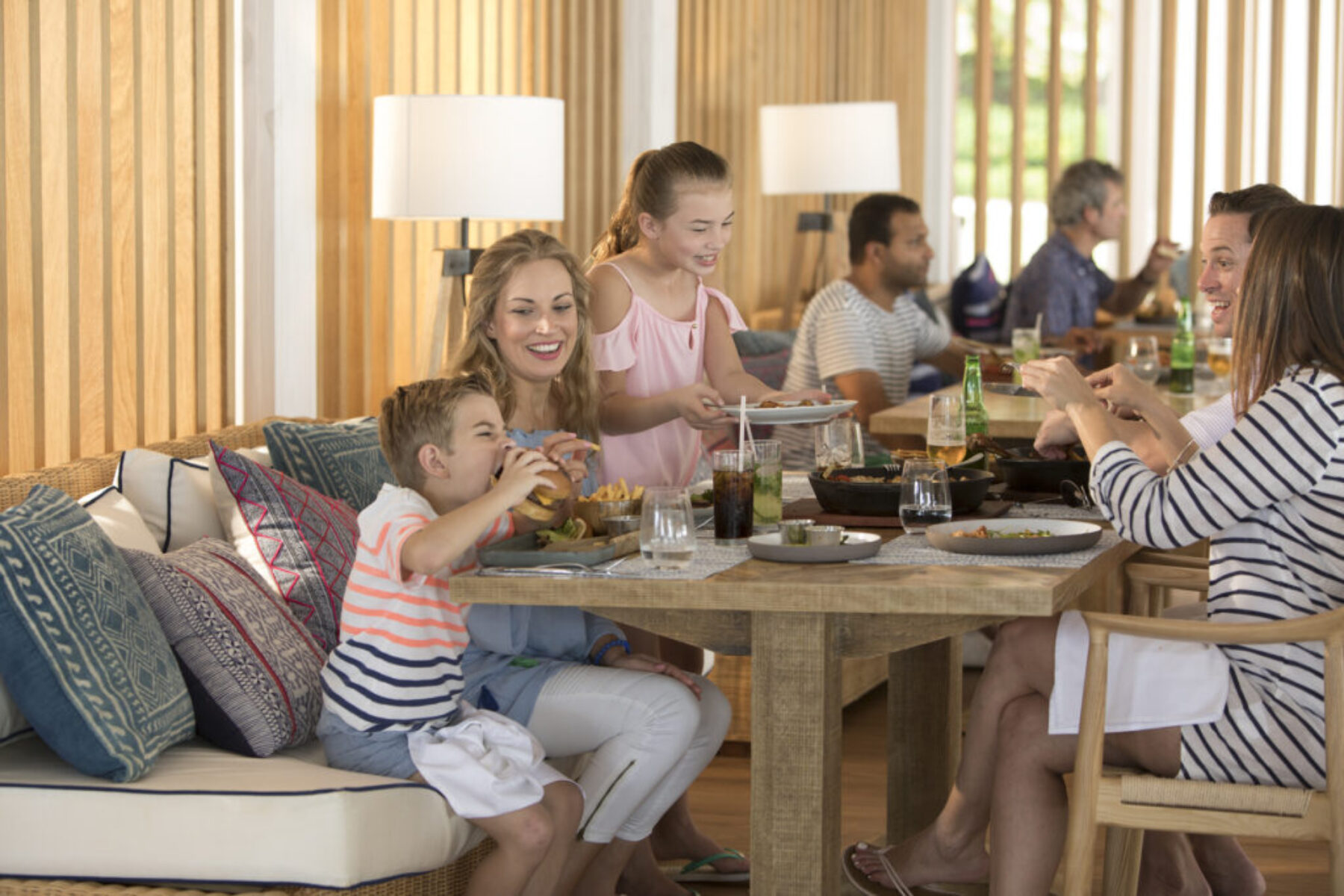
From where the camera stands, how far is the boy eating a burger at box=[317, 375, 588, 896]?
2.17 metres

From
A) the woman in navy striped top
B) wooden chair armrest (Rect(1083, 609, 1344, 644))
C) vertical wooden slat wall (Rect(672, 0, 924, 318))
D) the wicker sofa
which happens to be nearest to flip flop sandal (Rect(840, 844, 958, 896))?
the woman in navy striped top

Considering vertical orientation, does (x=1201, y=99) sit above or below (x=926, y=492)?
above

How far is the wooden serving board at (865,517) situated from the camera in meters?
2.45

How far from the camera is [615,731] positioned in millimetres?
2355

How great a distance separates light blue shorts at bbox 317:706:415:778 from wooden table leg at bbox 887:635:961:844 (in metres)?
0.94

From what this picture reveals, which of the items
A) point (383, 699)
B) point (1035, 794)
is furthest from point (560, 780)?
point (1035, 794)

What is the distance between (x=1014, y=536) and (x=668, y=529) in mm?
472

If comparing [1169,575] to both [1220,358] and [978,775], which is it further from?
[1220,358]

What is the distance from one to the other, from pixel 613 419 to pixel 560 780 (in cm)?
88

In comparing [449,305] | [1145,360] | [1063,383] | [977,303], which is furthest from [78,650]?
[977,303]

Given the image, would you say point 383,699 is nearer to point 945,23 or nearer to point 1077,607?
point 1077,607

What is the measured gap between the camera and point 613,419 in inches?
117

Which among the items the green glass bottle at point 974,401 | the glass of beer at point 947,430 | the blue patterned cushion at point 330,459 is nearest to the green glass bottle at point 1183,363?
the green glass bottle at point 974,401

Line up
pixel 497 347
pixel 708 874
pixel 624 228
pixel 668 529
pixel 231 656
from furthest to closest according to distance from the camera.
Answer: pixel 624 228 → pixel 708 874 → pixel 497 347 → pixel 231 656 → pixel 668 529
